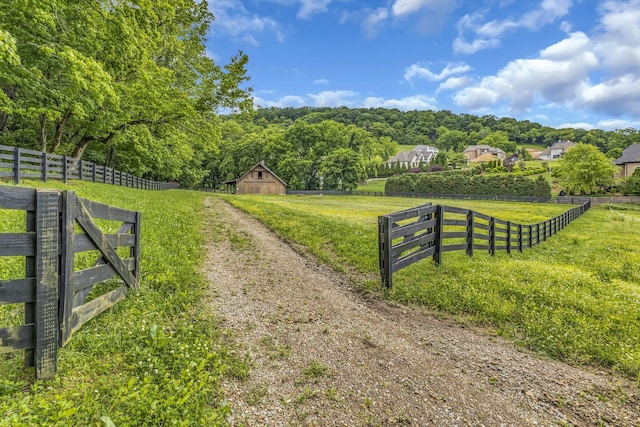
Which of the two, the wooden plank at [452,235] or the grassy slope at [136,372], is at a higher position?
the wooden plank at [452,235]

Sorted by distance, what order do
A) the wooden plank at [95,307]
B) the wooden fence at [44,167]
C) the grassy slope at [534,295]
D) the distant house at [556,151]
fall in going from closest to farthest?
1. the wooden plank at [95,307]
2. the grassy slope at [534,295]
3. the wooden fence at [44,167]
4. the distant house at [556,151]

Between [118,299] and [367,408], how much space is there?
344 centimetres

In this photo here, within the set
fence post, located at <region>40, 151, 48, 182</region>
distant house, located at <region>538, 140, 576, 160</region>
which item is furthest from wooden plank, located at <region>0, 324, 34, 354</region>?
distant house, located at <region>538, 140, 576, 160</region>

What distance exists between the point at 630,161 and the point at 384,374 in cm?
8205

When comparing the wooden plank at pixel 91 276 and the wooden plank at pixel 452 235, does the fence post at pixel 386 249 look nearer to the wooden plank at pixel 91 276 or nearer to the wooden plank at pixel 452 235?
the wooden plank at pixel 452 235

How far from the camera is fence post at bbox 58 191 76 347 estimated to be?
2.79 metres

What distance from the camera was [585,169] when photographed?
5256 centimetres

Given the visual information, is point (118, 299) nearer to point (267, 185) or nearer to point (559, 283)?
point (559, 283)

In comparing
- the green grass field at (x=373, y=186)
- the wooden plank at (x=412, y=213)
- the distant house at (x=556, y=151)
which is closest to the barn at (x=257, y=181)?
the green grass field at (x=373, y=186)

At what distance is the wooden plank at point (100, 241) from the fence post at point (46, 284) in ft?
1.31

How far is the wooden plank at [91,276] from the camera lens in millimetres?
3055

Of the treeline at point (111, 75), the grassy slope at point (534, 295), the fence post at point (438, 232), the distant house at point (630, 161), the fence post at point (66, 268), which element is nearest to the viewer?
the fence post at point (66, 268)

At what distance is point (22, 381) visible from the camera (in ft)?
8.47

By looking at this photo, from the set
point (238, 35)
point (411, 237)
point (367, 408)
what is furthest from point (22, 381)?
point (238, 35)
